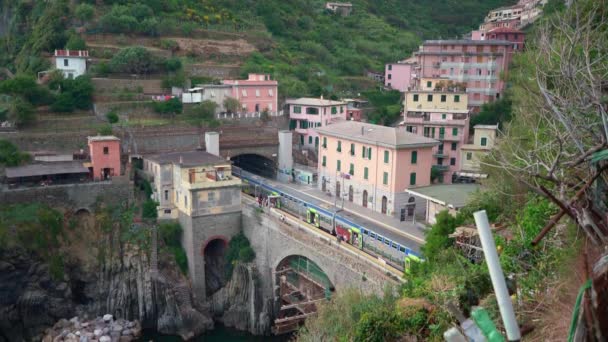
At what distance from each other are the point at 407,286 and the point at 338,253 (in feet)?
30.5

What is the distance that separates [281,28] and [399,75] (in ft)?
56.2

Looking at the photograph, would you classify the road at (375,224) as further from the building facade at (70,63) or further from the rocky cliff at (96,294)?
the building facade at (70,63)

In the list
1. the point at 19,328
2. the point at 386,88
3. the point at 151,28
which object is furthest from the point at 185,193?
the point at 386,88

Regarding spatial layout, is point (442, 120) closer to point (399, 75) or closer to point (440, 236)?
point (440, 236)

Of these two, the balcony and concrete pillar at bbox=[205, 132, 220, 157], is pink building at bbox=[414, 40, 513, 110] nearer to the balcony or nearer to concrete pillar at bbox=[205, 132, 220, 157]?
the balcony

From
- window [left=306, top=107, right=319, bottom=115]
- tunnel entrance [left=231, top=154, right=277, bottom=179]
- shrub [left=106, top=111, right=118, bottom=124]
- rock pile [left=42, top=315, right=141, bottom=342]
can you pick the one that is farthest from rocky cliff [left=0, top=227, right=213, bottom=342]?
window [left=306, top=107, right=319, bottom=115]

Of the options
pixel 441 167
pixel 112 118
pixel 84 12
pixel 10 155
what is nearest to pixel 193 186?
pixel 10 155

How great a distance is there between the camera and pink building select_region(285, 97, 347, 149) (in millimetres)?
46500

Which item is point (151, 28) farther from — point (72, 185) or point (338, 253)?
point (338, 253)

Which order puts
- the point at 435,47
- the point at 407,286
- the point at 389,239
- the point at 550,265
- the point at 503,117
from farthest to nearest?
the point at 435,47
the point at 503,117
the point at 389,239
the point at 407,286
the point at 550,265

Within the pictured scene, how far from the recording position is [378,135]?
3369 centimetres

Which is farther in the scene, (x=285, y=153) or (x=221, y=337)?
(x=285, y=153)

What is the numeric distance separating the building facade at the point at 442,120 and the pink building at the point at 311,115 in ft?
22.5

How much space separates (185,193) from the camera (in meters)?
33.0
